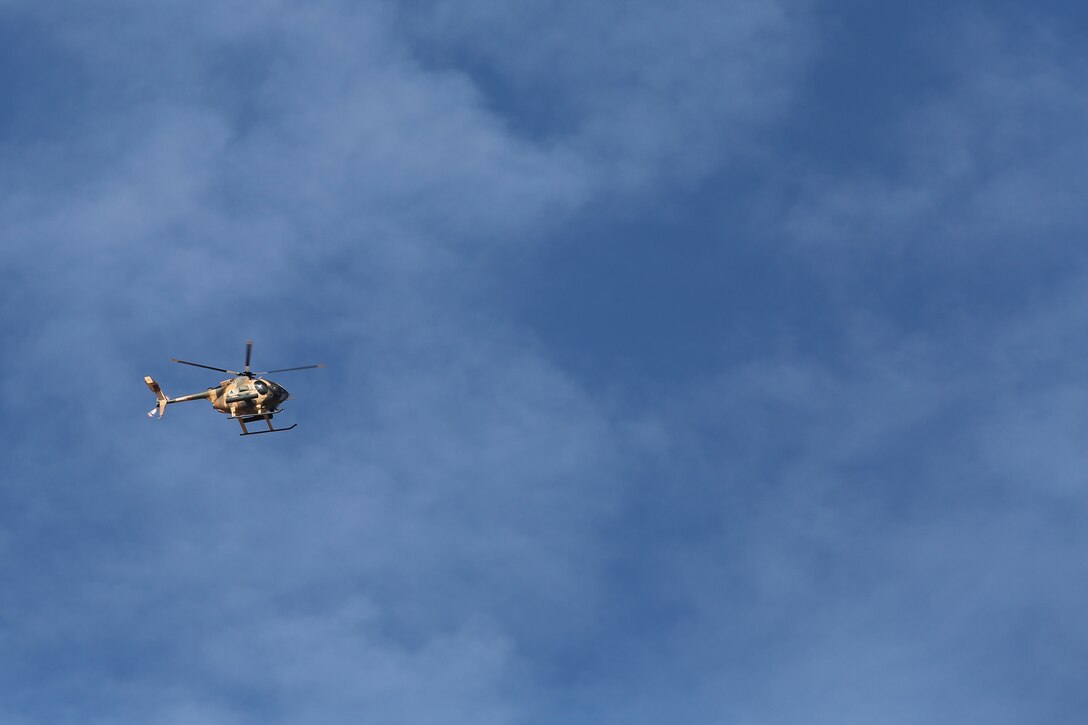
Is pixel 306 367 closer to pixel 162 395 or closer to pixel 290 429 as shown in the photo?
pixel 290 429

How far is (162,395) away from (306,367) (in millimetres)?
20111

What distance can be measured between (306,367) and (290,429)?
6613 mm

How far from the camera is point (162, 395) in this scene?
153 m

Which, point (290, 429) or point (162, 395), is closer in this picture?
point (290, 429)

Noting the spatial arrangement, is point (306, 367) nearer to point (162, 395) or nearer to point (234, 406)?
point (234, 406)

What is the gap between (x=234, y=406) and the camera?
144 metres

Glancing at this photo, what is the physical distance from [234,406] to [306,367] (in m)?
9.23

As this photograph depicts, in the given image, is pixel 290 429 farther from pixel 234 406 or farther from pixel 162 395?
pixel 162 395

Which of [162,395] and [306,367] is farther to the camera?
[162,395]

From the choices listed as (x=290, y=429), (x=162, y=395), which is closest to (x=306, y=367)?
(x=290, y=429)

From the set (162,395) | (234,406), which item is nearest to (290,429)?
(234,406)

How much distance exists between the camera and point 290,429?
143 meters

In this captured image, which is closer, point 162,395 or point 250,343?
point 250,343

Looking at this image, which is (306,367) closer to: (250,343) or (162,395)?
(250,343)
